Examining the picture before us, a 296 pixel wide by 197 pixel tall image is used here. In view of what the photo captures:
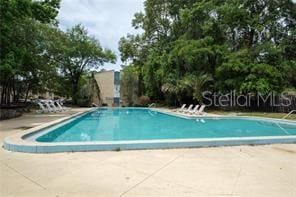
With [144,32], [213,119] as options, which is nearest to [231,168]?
[213,119]

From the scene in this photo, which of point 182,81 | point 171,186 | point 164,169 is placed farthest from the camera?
point 182,81

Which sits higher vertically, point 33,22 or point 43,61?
point 33,22

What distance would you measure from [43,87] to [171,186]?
23069mm

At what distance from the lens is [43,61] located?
22156mm

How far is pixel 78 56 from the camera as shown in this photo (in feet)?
109

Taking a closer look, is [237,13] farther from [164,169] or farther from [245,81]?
[164,169]

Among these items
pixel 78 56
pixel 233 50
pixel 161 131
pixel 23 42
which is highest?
pixel 78 56

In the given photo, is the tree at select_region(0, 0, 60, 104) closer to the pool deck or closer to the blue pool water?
the blue pool water

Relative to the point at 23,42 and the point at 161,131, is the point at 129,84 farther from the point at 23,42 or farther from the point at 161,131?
the point at 161,131

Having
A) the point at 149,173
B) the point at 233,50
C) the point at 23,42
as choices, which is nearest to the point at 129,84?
the point at 233,50

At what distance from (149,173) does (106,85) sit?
35.2 meters

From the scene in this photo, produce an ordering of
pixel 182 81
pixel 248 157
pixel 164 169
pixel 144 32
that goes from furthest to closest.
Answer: pixel 144 32 → pixel 182 81 → pixel 248 157 → pixel 164 169

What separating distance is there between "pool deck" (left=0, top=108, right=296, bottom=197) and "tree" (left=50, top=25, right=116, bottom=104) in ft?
88.2

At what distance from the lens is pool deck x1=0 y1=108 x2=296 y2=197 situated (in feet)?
12.7
